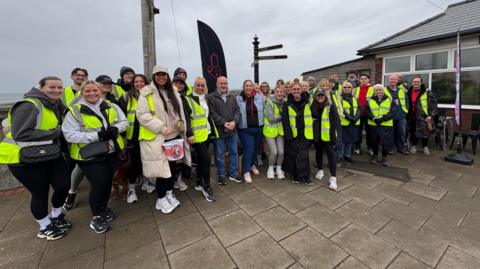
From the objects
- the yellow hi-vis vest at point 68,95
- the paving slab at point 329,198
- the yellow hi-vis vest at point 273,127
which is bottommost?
the paving slab at point 329,198

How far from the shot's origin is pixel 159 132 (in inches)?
94.6

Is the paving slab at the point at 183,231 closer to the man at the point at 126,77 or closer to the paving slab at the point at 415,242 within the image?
the paving slab at the point at 415,242

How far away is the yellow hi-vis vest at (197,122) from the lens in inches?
112

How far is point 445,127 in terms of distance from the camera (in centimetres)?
531

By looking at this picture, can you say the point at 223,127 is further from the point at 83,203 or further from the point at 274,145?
the point at 83,203

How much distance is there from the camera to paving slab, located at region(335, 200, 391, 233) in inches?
92.6

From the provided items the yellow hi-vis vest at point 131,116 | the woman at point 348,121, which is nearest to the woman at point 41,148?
the yellow hi-vis vest at point 131,116

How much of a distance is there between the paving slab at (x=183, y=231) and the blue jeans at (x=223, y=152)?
1.00 metres

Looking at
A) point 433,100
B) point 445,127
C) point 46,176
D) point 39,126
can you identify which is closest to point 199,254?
point 46,176

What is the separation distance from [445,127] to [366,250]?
5375mm

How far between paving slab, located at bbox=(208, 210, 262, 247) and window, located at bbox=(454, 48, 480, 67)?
8.10m

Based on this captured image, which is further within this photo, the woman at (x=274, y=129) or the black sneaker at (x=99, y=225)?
the woman at (x=274, y=129)

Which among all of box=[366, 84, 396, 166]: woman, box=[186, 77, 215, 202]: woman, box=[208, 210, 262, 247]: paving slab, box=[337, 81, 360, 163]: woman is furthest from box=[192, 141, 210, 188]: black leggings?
box=[366, 84, 396, 166]: woman

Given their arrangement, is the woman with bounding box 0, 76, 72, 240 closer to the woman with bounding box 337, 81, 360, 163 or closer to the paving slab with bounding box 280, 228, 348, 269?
the paving slab with bounding box 280, 228, 348, 269
